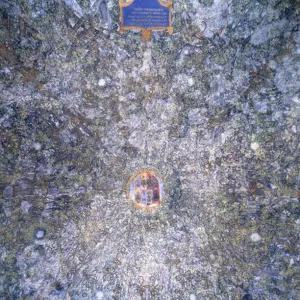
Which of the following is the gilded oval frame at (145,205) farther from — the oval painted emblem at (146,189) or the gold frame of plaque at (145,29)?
the gold frame of plaque at (145,29)

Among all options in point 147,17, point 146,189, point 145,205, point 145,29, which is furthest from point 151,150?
point 147,17

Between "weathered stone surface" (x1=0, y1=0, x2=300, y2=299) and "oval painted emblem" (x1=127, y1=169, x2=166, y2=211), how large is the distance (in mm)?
113

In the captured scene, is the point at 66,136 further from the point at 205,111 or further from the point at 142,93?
the point at 205,111

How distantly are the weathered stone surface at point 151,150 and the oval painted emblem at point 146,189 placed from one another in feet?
0.37

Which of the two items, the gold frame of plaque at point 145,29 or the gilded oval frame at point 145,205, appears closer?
the gold frame of plaque at point 145,29

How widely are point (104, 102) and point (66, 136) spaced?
0.67 meters

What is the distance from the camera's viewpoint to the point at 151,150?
369cm

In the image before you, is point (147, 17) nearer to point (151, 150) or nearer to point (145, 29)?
point (145, 29)

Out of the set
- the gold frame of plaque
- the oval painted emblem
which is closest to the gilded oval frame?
the oval painted emblem

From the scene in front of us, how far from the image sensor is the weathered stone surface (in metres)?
3.04

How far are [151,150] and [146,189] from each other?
604 mm

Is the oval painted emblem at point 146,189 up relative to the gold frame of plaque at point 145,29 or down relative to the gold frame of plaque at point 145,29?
down

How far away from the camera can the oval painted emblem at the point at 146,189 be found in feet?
12.4

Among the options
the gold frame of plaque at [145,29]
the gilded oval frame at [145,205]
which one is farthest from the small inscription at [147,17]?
the gilded oval frame at [145,205]
